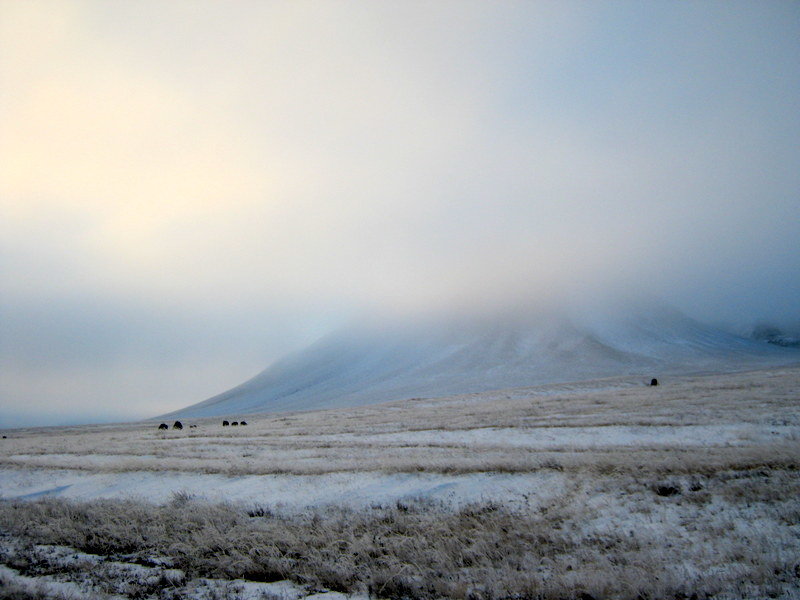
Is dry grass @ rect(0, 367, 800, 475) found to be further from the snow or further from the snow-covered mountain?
the snow-covered mountain

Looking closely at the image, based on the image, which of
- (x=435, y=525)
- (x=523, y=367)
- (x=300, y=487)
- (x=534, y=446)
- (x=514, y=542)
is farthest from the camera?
(x=523, y=367)

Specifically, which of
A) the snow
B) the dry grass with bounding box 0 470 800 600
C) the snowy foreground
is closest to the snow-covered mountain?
the snow

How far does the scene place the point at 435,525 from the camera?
10.8 meters

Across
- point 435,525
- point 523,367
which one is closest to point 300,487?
point 435,525

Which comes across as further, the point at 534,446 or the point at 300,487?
the point at 534,446

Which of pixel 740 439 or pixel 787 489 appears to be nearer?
pixel 787 489

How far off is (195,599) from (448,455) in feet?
40.4

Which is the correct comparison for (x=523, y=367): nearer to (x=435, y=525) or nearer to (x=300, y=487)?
(x=300, y=487)

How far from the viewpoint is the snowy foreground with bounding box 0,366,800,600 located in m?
8.12

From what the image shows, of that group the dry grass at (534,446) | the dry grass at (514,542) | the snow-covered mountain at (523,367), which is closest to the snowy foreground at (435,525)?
the dry grass at (514,542)

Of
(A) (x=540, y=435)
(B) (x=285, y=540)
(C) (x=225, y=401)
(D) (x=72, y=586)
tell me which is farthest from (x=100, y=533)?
(C) (x=225, y=401)

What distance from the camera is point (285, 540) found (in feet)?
34.7

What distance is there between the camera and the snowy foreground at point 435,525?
8117 mm

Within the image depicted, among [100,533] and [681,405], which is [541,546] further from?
[681,405]
